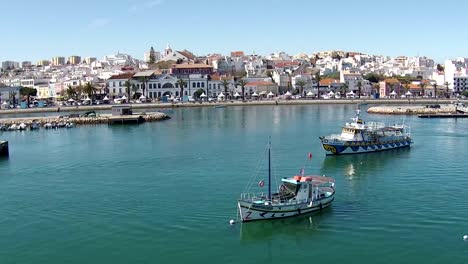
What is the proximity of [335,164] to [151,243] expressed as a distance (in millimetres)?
16535

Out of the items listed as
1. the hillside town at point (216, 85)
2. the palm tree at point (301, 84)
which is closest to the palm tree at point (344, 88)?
the hillside town at point (216, 85)

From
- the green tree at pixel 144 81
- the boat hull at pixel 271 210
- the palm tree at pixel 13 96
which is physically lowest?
the boat hull at pixel 271 210

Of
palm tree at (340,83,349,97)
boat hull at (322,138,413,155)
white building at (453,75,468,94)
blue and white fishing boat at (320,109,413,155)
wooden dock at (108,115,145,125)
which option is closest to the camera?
boat hull at (322,138,413,155)

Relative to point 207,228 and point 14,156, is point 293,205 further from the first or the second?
point 14,156

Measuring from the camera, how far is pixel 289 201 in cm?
2066

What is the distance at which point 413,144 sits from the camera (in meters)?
39.9

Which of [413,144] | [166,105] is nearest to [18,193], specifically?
[413,144]

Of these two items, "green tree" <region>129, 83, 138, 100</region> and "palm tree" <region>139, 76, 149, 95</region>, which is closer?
"palm tree" <region>139, 76, 149, 95</region>

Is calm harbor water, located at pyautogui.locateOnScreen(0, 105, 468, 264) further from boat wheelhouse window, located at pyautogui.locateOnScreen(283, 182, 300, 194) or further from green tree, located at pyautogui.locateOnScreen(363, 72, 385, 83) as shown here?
green tree, located at pyautogui.locateOnScreen(363, 72, 385, 83)

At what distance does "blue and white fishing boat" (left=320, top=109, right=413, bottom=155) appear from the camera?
3512 centimetres

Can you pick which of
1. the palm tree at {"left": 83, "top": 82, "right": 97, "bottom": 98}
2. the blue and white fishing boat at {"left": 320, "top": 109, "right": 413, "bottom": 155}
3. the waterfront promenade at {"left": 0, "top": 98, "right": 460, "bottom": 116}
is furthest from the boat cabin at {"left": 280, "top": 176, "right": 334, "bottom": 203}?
the palm tree at {"left": 83, "top": 82, "right": 97, "bottom": 98}

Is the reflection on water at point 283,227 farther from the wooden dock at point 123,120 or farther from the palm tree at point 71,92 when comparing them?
the palm tree at point 71,92

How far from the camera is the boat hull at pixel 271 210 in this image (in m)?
19.8

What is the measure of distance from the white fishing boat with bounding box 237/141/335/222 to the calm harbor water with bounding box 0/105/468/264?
376 mm
